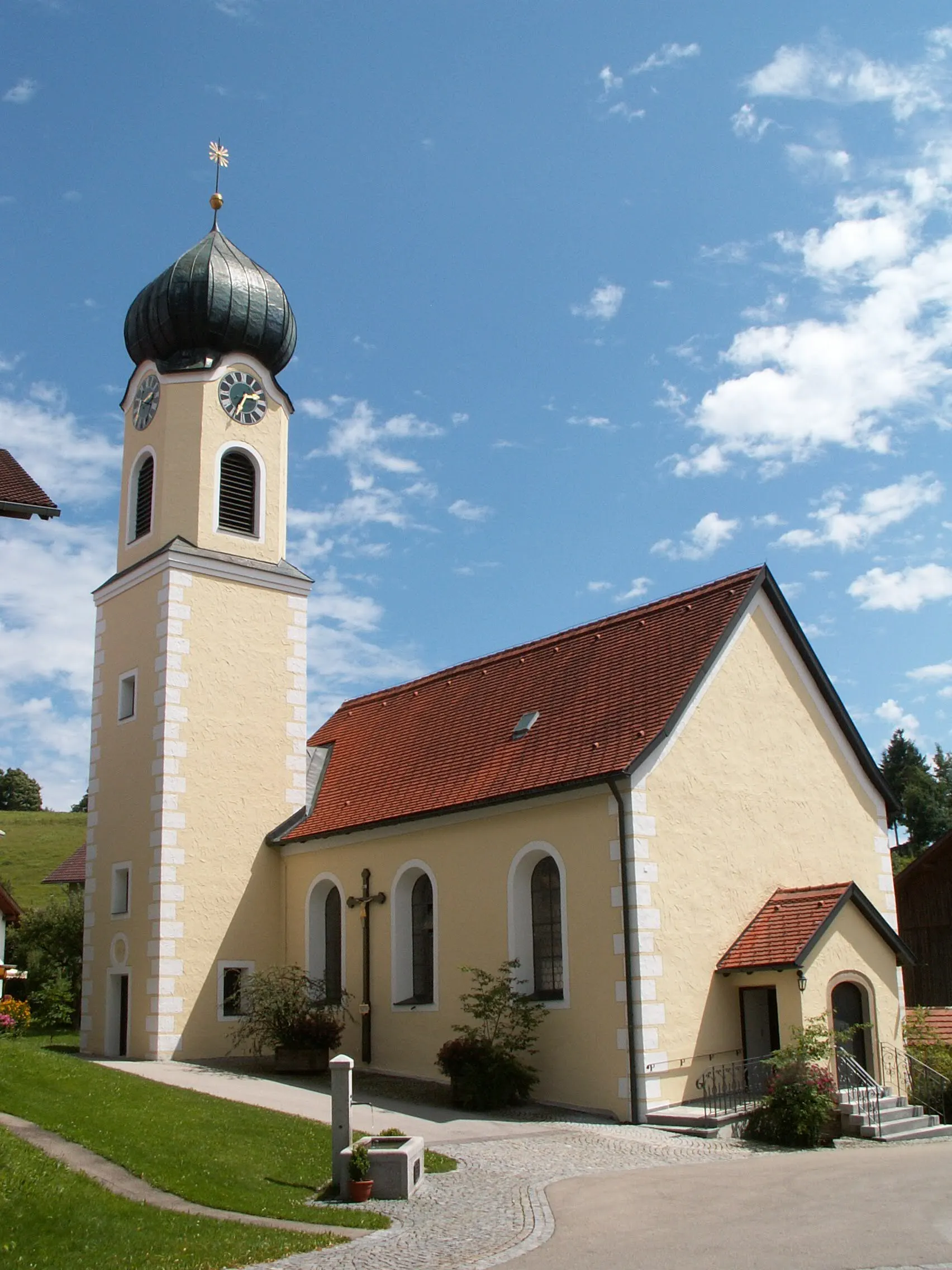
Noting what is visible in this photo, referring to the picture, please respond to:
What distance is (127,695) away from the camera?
27.9 m

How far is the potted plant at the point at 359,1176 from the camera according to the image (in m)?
12.9

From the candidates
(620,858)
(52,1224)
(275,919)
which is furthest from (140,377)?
(52,1224)

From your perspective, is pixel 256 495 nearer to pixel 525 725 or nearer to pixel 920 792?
pixel 525 725

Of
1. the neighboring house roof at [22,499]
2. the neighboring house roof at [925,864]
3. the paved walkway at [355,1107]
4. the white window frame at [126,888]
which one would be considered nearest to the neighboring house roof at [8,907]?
the white window frame at [126,888]

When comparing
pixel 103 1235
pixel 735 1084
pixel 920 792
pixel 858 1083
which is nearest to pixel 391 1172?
pixel 103 1235

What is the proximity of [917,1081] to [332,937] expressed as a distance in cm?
1174

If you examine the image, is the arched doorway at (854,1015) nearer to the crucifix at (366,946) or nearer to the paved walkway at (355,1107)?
the paved walkway at (355,1107)

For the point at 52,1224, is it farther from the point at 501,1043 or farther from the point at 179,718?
the point at 179,718

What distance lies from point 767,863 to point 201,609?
12973 millimetres

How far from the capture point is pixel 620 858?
19.4m

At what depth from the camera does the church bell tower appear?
83.7ft

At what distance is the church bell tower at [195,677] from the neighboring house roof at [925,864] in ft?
50.2

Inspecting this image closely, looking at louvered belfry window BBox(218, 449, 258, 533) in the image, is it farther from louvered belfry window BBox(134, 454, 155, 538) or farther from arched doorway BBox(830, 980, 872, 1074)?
arched doorway BBox(830, 980, 872, 1074)

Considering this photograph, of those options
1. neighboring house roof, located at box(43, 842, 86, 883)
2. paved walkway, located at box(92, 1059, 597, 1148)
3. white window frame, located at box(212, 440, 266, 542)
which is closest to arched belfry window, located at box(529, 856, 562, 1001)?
paved walkway, located at box(92, 1059, 597, 1148)
